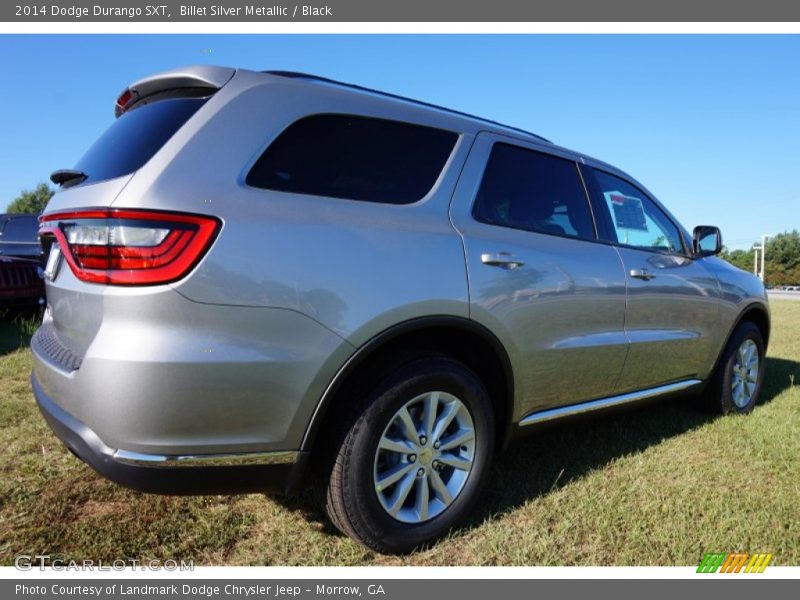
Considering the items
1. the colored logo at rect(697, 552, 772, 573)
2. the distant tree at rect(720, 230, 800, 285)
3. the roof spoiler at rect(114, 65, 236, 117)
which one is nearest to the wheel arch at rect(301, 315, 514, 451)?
the colored logo at rect(697, 552, 772, 573)

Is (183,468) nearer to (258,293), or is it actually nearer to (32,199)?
(258,293)

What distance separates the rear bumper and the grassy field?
47 cm

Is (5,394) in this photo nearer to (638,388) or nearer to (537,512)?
(537,512)

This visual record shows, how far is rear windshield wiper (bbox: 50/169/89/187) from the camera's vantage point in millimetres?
2256

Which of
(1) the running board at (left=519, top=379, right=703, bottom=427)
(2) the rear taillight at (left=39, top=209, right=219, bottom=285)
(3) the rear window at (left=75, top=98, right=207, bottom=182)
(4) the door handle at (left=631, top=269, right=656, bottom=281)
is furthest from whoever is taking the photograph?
(4) the door handle at (left=631, top=269, right=656, bottom=281)

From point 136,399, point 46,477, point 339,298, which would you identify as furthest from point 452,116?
point 46,477

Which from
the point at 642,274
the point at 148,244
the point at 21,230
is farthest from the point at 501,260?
the point at 21,230

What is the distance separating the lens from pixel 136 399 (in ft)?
5.55

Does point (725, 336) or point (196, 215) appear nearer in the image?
point (196, 215)

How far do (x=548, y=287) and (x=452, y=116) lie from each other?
95 cm

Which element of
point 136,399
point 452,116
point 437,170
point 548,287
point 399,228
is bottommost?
point 136,399

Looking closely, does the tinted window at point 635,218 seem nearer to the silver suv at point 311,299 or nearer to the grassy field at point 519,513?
the silver suv at point 311,299

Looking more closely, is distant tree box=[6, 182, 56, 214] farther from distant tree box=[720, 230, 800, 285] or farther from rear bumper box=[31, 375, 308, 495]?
distant tree box=[720, 230, 800, 285]

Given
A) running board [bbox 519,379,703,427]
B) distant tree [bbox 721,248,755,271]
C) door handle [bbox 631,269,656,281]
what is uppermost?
door handle [bbox 631,269,656,281]
